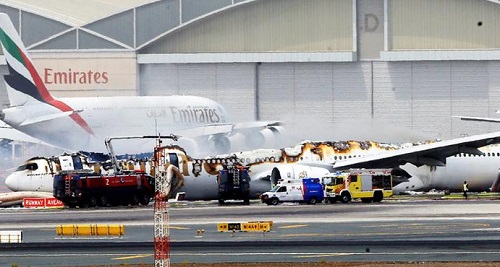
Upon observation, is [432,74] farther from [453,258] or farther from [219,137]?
[453,258]

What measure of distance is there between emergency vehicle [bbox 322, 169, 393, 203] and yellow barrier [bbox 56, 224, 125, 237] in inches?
1019

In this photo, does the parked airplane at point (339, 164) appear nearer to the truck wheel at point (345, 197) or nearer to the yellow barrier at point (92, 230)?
the truck wheel at point (345, 197)

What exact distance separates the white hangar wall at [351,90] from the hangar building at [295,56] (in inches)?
3.5

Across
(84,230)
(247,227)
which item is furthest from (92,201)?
(247,227)

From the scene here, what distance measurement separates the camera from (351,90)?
393ft

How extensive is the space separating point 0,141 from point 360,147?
111 feet

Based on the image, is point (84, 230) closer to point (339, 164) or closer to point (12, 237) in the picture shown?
point (12, 237)

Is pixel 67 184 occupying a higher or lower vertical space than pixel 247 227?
higher

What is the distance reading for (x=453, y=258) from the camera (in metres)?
46.0

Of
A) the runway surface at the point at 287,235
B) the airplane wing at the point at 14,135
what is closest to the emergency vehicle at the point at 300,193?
the runway surface at the point at 287,235

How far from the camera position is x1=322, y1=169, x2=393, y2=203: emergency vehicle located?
8319 cm

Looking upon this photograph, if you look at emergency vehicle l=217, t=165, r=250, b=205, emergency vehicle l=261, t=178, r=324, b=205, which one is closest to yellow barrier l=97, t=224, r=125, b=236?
emergency vehicle l=261, t=178, r=324, b=205

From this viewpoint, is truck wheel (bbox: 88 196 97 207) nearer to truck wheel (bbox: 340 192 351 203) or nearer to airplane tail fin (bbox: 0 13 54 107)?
truck wheel (bbox: 340 192 351 203)

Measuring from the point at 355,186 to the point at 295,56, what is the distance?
122 ft
